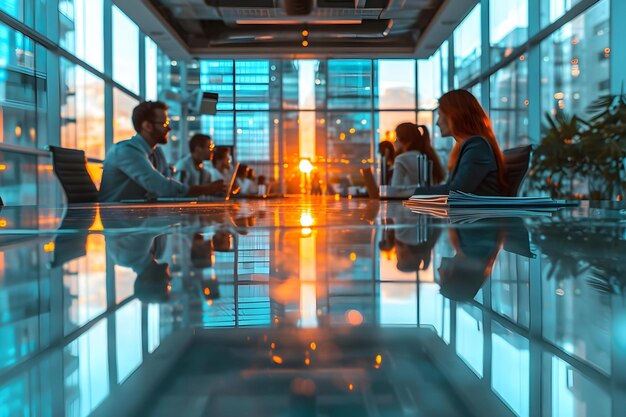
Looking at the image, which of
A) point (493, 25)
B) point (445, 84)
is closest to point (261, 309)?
point (493, 25)

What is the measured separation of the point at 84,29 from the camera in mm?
8250

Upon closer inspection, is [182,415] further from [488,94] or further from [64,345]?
[488,94]

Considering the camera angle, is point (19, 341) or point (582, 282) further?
point (582, 282)

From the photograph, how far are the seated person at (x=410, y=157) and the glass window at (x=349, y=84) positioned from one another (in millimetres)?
8240

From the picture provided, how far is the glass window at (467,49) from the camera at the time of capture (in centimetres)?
998

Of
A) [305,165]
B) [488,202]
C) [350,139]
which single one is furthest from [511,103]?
[488,202]

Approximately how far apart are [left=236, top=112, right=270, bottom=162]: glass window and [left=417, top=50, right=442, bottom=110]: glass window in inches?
142

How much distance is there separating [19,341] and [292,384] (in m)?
0.12

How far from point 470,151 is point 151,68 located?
33.2ft

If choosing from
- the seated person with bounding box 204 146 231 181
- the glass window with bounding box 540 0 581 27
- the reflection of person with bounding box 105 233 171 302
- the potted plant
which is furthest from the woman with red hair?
the glass window with bounding box 540 0 581 27

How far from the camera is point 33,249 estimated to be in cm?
59

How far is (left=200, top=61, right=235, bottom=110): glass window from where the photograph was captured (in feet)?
41.7

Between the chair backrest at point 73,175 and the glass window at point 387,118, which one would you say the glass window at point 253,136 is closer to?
the glass window at point 387,118

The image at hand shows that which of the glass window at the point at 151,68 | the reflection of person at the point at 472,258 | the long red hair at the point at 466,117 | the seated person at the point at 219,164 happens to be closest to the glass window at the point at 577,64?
the long red hair at the point at 466,117
